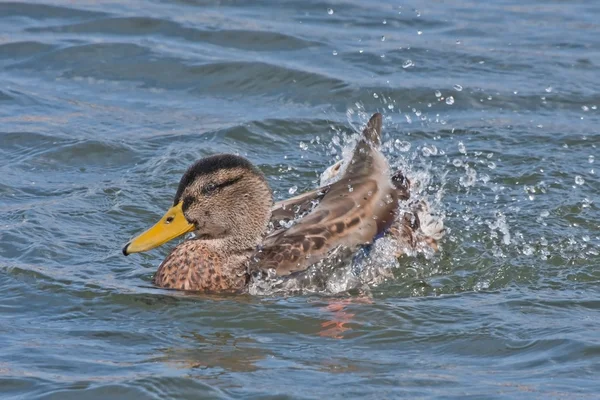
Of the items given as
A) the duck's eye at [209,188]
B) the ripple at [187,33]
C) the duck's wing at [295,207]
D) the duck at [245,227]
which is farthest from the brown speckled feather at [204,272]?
the ripple at [187,33]

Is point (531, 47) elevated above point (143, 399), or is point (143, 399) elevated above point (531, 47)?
point (531, 47)

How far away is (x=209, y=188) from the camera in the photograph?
26.5 ft

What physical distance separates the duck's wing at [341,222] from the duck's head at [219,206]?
0.60 ft

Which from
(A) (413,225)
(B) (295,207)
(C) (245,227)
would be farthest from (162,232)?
(A) (413,225)

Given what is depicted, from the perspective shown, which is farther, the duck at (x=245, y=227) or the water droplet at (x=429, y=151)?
the water droplet at (x=429, y=151)

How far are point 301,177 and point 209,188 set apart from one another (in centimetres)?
248

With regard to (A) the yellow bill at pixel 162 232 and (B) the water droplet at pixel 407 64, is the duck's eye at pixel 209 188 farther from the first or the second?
(B) the water droplet at pixel 407 64

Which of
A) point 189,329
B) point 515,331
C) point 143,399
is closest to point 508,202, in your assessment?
point 515,331

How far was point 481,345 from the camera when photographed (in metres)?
7.03

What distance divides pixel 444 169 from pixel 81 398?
5.01 meters

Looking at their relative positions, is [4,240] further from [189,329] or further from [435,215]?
[435,215]

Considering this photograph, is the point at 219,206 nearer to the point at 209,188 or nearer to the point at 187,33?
the point at 209,188

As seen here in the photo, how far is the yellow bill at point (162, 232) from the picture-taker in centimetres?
777

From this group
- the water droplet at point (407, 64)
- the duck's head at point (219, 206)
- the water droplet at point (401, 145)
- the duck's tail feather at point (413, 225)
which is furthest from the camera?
the water droplet at point (407, 64)
